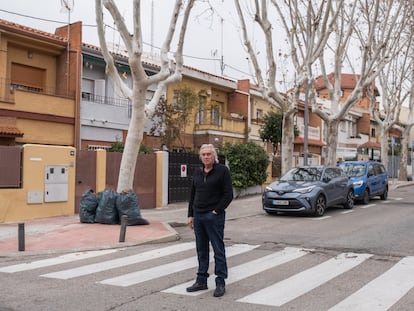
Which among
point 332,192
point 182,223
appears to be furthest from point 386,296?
point 332,192

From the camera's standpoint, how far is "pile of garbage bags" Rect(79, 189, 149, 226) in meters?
11.7

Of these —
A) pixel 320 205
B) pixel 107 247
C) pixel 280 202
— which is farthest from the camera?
pixel 320 205

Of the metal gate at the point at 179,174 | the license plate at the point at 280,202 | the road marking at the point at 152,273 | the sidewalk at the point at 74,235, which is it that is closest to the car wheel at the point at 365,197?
the license plate at the point at 280,202

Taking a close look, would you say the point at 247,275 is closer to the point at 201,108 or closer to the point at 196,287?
the point at 196,287

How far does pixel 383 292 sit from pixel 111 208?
7.48 m

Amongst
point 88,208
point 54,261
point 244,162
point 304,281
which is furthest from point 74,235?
point 244,162

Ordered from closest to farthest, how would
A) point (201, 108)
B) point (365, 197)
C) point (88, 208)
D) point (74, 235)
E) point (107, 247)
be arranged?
1. point (107, 247)
2. point (74, 235)
3. point (88, 208)
4. point (365, 197)
5. point (201, 108)

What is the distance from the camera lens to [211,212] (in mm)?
5980

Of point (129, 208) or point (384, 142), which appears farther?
point (384, 142)

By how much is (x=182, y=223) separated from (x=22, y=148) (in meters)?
4.71

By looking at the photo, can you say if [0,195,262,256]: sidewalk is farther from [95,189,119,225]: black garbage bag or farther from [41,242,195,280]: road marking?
[41,242,195,280]: road marking

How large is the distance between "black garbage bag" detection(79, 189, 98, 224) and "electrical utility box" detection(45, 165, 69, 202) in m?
1.66

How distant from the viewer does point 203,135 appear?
86.3ft

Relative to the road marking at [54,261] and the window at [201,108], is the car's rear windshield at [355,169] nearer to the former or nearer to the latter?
the window at [201,108]
